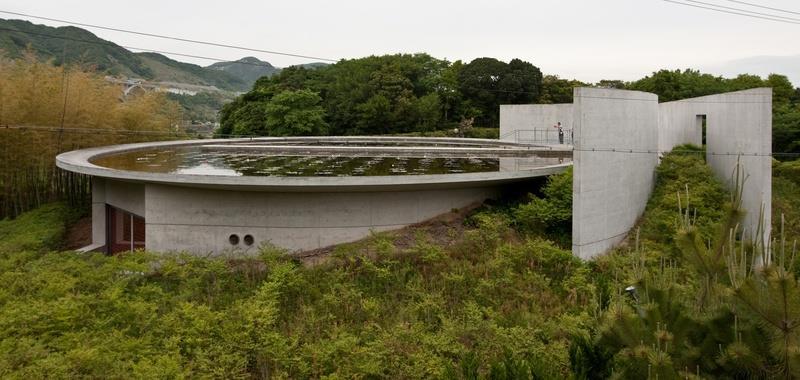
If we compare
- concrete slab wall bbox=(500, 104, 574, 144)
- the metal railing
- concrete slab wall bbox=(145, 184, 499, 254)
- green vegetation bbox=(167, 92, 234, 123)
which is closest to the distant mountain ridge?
green vegetation bbox=(167, 92, 234, 123)

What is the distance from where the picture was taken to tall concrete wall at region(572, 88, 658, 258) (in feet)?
36.0

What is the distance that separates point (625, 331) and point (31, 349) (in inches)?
232

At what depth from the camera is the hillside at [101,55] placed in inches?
1874

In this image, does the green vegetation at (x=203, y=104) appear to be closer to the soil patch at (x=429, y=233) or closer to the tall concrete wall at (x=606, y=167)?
the soil patch at (x=429, y=233)

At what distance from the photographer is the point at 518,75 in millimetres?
37719

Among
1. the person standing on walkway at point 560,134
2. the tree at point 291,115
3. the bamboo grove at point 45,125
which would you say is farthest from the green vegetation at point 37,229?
the tree at point 291,115

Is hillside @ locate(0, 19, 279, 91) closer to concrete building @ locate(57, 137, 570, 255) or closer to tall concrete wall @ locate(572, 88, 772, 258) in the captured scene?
concrete building @ locate(57, 137, 570, 255)

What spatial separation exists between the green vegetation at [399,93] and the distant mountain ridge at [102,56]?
4498 millimetres

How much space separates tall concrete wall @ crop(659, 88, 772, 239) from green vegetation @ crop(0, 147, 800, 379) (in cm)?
71

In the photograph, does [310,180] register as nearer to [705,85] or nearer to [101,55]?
[705,85]

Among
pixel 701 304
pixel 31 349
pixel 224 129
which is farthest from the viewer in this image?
pixel 224 129

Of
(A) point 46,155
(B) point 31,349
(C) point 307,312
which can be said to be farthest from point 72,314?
(A) point 46,155

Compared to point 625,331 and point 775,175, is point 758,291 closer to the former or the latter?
point 625,331

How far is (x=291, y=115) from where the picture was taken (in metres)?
32.4
